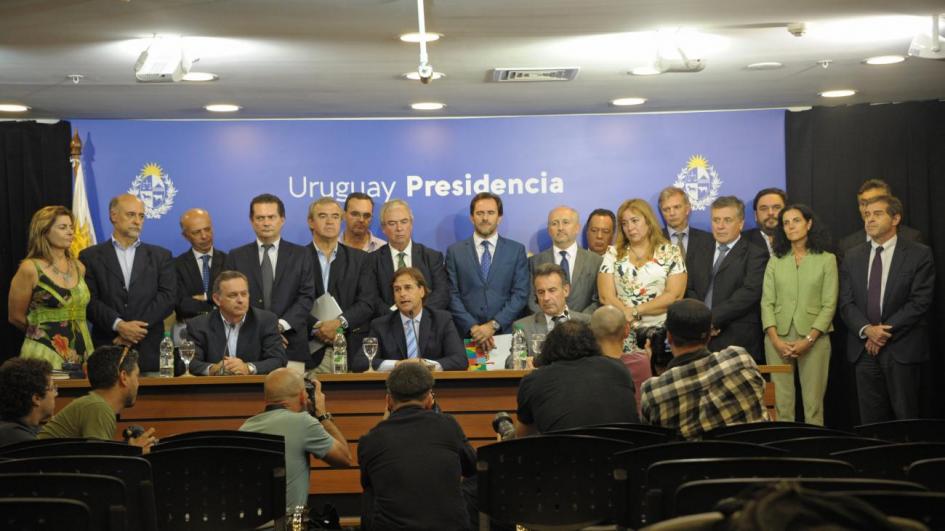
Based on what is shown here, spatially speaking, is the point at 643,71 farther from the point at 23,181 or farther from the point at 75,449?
the point at 23,181

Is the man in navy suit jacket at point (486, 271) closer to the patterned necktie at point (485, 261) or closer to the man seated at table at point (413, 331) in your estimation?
the patterned necktie at point (485, 261)

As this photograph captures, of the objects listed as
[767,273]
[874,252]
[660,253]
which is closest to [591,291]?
[660,253]

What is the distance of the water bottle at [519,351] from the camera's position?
7.85 meters

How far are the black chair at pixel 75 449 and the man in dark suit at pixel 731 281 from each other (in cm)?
573

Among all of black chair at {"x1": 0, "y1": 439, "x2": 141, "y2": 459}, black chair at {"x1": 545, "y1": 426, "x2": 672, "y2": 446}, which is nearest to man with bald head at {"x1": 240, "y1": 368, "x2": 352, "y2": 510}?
black chair at {"x1": 0, "y1": 439, "x2": 141, "y2": 459}

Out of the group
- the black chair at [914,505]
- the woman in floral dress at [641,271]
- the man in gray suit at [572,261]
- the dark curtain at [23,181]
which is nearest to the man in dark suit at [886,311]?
the woman in floral dress at [641,271]

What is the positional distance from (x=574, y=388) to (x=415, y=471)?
3.57 ft

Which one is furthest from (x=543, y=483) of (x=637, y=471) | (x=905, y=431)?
(x=905, y=431)

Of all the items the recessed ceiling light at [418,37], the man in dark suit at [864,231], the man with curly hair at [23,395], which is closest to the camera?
the man with curly hair at [23,395]

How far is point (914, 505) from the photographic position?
2.26 metres

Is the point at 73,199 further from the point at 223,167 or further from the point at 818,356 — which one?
the point at 818,356

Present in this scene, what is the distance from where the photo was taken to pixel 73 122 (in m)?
10.4

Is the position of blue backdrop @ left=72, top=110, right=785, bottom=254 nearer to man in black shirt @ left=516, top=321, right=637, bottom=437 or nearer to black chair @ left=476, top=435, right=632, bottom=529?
man in black shirt @ left=516, top=321, right=637, bottom=437

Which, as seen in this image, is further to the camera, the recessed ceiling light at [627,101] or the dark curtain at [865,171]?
the dark curtain at [865,171]
